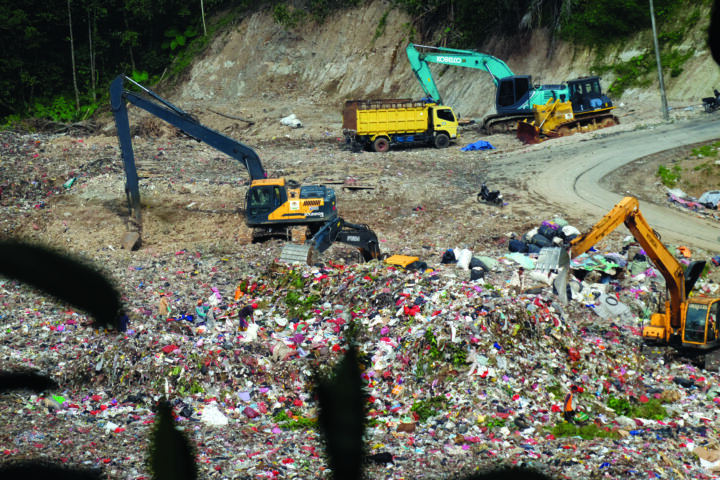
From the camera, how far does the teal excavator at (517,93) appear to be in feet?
80.9

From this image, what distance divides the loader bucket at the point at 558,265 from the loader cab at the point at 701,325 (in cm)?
225

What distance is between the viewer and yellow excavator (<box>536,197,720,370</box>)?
10.8 meters

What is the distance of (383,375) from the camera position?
404 inches

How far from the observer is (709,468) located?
8.10 meters

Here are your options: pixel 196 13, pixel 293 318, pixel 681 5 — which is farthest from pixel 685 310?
pixel 196 13

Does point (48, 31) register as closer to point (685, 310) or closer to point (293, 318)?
point (293, 318)

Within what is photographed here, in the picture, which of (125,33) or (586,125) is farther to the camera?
(125,33)

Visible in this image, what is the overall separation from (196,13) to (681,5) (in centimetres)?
2444

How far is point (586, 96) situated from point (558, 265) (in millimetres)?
13623

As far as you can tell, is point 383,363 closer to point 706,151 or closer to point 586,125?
point 706,151

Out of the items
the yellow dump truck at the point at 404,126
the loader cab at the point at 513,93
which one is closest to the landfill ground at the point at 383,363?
the yellow dump truck at the point at 404,126

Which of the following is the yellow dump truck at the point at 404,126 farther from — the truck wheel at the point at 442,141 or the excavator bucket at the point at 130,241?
the excavator bucket at the point at 130,241

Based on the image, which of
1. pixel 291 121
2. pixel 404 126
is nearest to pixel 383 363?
pixel 404 126

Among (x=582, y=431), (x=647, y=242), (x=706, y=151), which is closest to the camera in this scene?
(x=582, y=431)
